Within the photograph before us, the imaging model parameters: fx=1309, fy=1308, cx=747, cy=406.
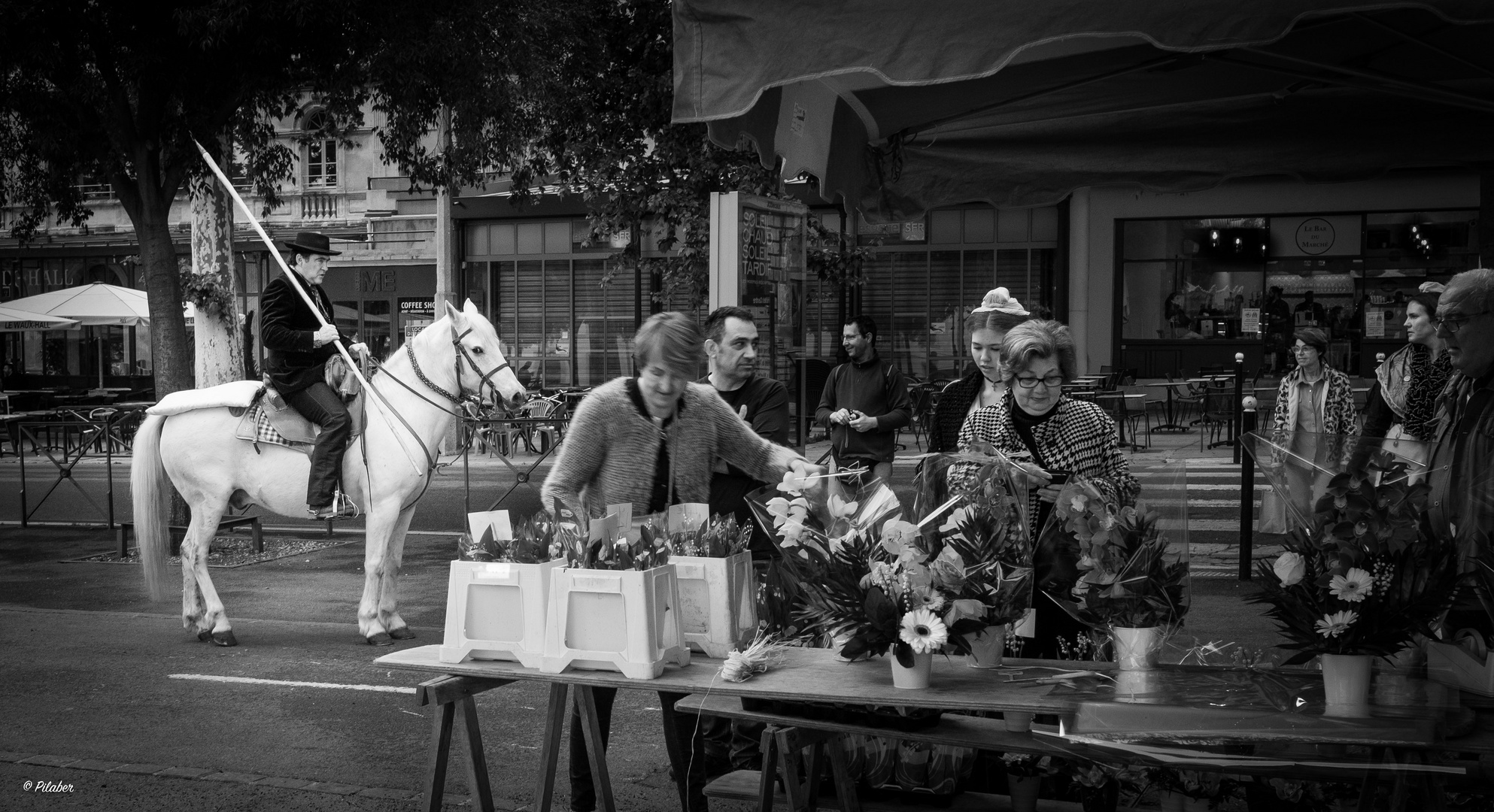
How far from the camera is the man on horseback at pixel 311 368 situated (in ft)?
28.2

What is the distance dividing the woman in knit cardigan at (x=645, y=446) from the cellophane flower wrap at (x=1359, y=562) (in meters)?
1.93

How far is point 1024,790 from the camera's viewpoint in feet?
13.6

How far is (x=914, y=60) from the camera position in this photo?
393 cm

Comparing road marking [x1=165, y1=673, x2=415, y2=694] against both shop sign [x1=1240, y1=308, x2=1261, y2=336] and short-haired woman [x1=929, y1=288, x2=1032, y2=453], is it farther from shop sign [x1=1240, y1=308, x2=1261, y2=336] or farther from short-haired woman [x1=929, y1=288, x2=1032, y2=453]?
shop sign [x1=1240, y1=308, x2=1261, y2=336]

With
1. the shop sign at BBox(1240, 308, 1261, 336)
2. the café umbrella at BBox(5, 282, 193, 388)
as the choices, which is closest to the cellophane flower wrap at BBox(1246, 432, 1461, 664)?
the shop sign at BBox(1240, 308, 1261, 336)

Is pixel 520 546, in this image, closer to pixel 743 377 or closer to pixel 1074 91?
pixel 743 377

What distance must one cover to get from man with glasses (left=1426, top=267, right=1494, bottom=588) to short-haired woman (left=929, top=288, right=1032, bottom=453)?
206 centimetres

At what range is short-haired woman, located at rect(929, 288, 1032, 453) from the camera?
21.0ft

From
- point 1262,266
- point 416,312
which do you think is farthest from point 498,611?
point 416,312

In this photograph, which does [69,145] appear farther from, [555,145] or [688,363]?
[688,363]

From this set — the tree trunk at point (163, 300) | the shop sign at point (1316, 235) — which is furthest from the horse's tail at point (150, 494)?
the shop sign at point (1316, 235)

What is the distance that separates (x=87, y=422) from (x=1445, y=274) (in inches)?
871

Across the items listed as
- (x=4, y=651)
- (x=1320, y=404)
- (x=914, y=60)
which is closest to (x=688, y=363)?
(x=914, y=60)

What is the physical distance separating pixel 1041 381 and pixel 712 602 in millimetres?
1624
